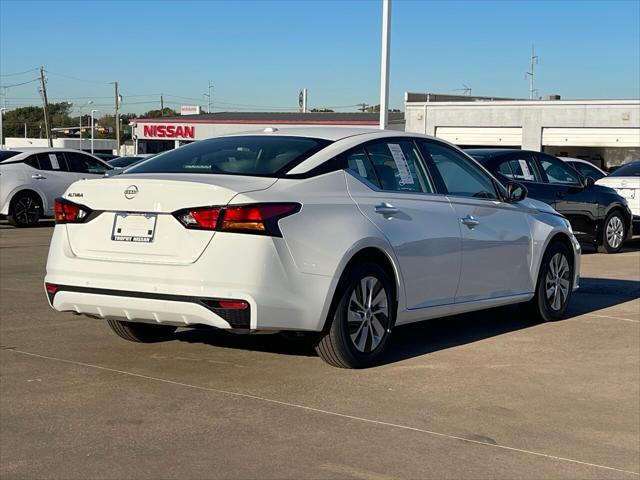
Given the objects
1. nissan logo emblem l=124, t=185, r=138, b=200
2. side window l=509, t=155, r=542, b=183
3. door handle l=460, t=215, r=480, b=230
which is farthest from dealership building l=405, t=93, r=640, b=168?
nissan logo emblem l=124, t=185, r=138, b=200

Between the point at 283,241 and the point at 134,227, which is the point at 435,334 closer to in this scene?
the point at 283,241

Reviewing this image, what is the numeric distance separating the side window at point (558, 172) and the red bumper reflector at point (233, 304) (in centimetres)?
956

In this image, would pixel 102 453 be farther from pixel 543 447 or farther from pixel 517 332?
pixel 517 332

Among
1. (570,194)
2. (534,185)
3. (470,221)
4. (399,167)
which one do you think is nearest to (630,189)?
(570,194)

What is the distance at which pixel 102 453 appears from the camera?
4934mm

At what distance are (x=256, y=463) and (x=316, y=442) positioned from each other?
449 mm

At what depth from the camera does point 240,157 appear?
6844mm

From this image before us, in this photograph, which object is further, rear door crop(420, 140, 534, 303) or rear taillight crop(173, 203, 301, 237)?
rear door crop(420, 140, 534, 303)

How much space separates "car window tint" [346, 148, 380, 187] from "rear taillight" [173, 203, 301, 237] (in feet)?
3.32

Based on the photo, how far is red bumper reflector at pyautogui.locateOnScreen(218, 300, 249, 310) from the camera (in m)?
6.04

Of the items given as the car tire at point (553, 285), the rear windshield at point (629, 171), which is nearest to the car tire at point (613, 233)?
the rear windshield at point (629, 171)

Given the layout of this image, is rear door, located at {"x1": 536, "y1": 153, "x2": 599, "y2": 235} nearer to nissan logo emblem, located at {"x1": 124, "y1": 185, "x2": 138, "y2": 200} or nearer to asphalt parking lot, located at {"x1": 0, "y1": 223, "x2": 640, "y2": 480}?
asphalt parking lot, located at {"x1": 0, "y1": 223, "x2": 640, "y2": 480}

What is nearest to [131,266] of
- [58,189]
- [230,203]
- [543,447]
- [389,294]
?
[230,203]

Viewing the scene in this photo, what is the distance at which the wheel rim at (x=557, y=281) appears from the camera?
8.94 meters
